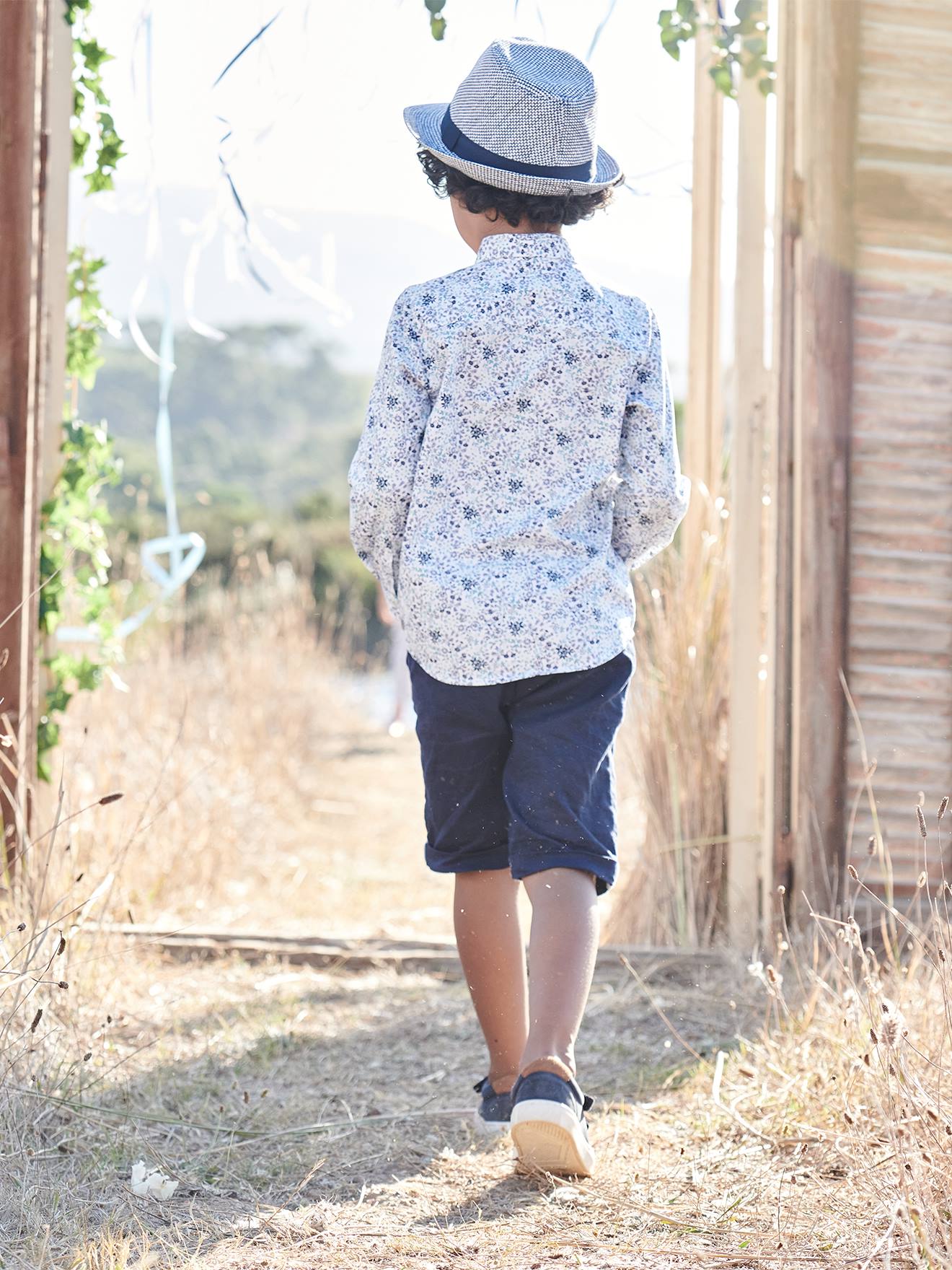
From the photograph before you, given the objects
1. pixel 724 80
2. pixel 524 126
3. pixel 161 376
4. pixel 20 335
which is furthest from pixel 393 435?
pixel 161 376

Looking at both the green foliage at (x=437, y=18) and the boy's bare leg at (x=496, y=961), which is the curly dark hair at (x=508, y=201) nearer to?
the green foliage at (x=437, y=18)

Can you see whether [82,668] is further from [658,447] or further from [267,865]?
[267,865]

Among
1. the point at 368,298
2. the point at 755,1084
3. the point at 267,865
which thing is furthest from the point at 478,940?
the point at 368,298

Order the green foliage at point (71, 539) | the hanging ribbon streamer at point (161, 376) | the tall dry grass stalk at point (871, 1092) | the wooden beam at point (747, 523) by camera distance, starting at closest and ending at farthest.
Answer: the tall dry grass stalk at point (871, 1092) < the green foliage at point (71, 539) < the wooden beam at point (747, 523) < the hanging ribbon streamer at point (161, 376)

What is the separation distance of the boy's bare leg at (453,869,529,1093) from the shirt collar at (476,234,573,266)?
940 mm

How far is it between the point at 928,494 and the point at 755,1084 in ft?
4.95

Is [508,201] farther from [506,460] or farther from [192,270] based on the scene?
[192,270]

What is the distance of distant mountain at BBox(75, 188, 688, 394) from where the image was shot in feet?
11.8

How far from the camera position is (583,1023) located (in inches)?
117

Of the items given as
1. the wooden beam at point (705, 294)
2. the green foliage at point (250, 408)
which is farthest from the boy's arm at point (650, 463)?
the green foliage at point (250, 408)

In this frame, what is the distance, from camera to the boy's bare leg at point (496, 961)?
85.4 inches

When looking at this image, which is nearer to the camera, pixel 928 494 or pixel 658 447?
pixel 658 447

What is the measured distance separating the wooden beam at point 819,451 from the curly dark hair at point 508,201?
1132mm

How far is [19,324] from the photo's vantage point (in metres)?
2.94
